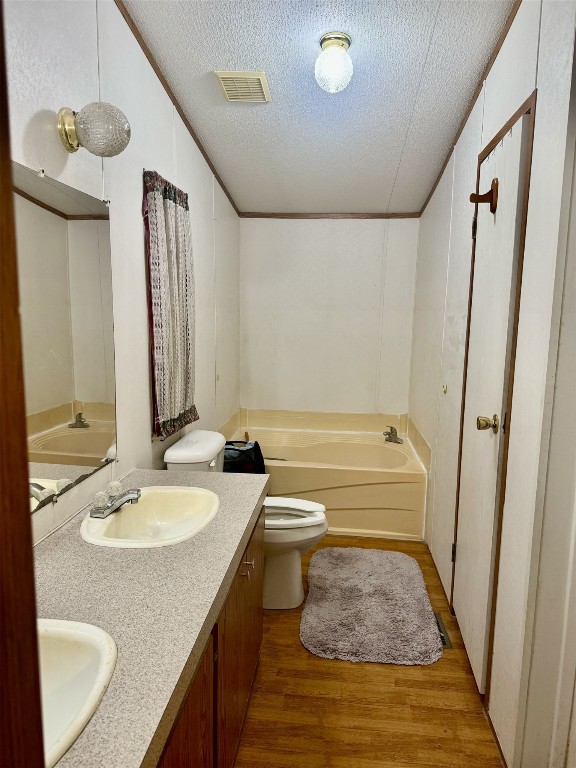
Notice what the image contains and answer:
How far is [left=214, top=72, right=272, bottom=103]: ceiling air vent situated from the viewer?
2.08 m

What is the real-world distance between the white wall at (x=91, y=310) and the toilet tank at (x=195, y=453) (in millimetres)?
553

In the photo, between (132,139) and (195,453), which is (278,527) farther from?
(132,139)

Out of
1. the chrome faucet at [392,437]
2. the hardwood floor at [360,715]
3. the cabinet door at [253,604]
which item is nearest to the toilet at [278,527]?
the hardwood floor at [360,715]

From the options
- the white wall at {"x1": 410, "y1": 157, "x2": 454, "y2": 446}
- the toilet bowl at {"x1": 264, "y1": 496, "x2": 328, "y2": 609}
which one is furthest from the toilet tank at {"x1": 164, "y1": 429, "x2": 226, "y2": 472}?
the white wall at {"x1": 410, "y1": 157, "x2": 454, "y2": 446}

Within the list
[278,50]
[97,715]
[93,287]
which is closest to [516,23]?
[278,50]

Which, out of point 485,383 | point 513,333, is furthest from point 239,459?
point 513,333

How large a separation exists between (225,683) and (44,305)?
1.16 metres

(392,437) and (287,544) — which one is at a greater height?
(392,437)

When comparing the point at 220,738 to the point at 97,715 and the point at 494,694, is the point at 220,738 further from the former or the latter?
the point at 494,694

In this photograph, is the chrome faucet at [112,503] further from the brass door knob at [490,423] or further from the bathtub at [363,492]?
the bathtub at [363,492]

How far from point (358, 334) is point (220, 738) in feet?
10.5

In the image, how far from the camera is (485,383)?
1.83 metres

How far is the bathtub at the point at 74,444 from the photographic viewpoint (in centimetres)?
129

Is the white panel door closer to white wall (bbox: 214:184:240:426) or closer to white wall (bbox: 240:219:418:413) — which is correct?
white wall (bbox: 214:184:240:426)
